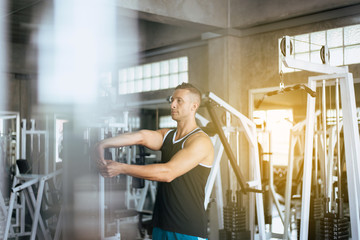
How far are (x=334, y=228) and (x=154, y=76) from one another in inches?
208

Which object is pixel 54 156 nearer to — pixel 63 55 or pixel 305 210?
pixel 63 55

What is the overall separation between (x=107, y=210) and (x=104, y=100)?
2095 mm

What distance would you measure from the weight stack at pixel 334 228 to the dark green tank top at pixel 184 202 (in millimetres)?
1759

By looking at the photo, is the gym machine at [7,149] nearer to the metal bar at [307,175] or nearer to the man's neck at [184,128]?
the metal bar at [307,175]

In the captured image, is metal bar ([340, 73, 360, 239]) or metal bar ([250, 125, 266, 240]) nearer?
metal bar ([340, 73, 360, 239])

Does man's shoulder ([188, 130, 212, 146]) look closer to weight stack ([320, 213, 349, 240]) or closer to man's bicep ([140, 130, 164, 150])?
man's bicep ([140, 130, 164, 150])

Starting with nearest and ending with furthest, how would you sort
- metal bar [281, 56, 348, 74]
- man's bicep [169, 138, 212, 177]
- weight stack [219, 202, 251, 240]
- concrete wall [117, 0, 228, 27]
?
man's bicep [169, 138, 212, 177] < metal bar [281, 56, 348, 74] < weight stack [219, 202, 251, 240] < concrete wall [117, 0, 228, 27]

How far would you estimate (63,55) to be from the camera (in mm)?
8828

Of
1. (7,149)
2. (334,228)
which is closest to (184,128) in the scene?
(334,228)

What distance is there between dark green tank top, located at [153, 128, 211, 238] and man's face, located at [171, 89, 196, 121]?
0.13 meters

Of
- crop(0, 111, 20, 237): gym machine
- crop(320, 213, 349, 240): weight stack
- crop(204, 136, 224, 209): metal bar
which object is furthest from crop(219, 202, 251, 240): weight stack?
crop(0, 111, 20, 237): gym machine

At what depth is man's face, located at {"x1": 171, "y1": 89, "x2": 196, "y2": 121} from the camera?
2.54 metres

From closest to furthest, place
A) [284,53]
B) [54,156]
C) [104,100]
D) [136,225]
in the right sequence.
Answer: [284,53], [136,225], [104,100], [54,156]

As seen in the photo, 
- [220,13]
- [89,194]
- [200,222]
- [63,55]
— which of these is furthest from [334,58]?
[63,55]
